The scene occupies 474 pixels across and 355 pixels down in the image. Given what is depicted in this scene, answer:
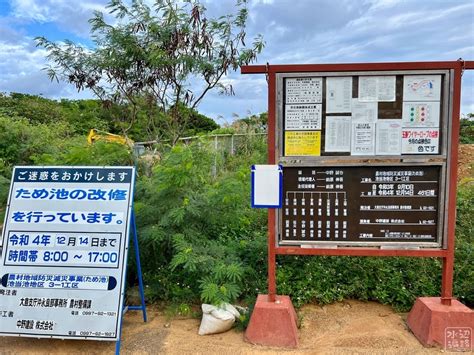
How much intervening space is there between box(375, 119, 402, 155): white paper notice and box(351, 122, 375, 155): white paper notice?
0.16 ft

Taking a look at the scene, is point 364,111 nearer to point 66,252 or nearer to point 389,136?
point 389,136

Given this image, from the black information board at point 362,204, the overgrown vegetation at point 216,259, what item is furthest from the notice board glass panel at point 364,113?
the overgrown vegetation at point 216,259

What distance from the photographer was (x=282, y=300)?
3.40 m

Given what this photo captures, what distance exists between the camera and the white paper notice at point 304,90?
3.21m

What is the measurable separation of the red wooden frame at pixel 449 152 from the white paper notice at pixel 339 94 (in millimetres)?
90

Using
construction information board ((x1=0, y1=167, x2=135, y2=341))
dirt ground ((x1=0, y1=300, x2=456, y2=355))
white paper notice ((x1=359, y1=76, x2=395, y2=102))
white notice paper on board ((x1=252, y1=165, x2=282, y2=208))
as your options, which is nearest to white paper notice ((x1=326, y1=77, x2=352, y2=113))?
white paper notice ((x1=359, y1=76, x2=395, y2=102))

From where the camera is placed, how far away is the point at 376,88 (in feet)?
10.4

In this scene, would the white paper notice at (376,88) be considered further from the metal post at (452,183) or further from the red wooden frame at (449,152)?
the metal post at (452,183)

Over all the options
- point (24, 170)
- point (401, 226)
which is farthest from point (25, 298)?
point (401, 226)

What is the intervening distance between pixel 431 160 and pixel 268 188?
4.40ft

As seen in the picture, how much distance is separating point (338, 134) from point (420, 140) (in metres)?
0.66

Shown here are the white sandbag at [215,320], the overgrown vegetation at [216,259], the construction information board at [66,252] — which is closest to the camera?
the construction information board at [66,252]

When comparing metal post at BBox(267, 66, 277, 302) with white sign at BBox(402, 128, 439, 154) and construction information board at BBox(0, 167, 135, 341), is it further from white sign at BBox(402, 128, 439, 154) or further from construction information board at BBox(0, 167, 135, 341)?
construction information board at BBox(0, 167, 135, 341)

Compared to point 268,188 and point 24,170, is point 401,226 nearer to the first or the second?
point 268,188
